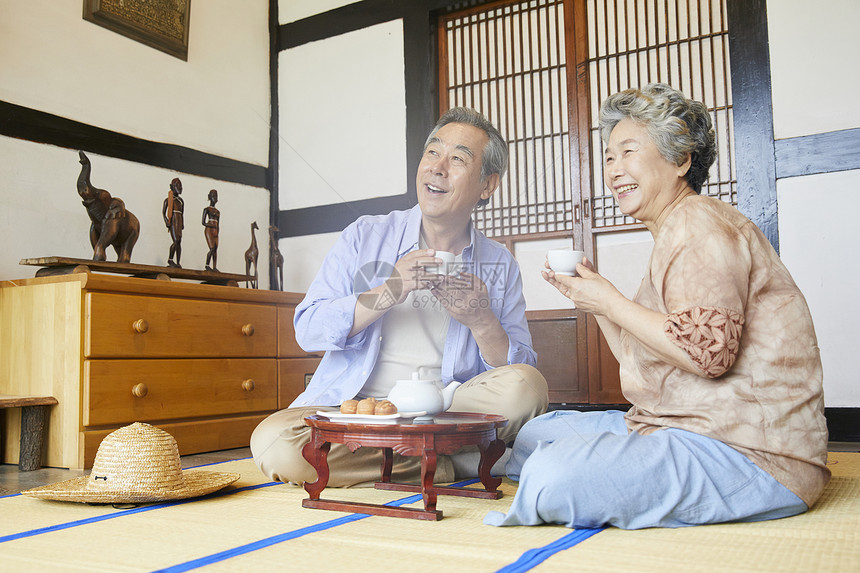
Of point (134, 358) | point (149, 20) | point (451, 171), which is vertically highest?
point (149, 20)

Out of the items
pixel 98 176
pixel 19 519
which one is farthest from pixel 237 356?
pixel 19 519

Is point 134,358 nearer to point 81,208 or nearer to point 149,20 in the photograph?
point 81,208

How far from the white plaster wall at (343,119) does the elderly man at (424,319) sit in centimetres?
210

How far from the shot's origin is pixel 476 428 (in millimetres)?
1737

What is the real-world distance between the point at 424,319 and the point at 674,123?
1.02m

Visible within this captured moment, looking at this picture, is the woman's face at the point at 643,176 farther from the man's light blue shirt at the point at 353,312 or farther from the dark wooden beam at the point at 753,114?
the dark wooden beam at the point at 753,114

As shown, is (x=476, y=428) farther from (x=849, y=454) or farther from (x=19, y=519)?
(x=849, y=454)

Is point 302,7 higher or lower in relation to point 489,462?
higher

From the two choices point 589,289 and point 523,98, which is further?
point 523,98

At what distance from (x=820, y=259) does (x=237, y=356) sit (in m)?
2.77

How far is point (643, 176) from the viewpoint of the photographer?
5.75 feet

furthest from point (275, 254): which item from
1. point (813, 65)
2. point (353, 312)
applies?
A: point (813, 65)

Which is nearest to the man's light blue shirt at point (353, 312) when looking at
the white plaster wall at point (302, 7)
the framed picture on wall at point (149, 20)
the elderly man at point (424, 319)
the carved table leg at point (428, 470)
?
the elderly man at point (424, 319)

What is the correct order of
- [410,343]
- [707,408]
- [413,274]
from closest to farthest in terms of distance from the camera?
[707,408] < [413,274] < [410,343]
